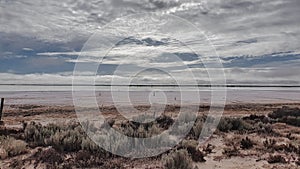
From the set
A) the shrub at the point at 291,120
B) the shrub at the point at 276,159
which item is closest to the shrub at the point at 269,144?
the shrub at the point at 276,159

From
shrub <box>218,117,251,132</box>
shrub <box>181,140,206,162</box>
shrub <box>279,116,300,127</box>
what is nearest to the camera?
shrub <box>181,140,206,162</box>

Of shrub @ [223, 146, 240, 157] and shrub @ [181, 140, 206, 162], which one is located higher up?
shrub @ [181, 140, 206, 162]

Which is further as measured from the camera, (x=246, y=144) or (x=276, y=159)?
(x=246, y=144)

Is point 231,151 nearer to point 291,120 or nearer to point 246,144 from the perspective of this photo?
point 246,144

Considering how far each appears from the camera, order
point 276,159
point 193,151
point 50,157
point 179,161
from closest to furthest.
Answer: point 179,161 < point 276,159 < point 50,157 < point 193,151

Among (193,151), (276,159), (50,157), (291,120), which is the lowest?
(291,120)

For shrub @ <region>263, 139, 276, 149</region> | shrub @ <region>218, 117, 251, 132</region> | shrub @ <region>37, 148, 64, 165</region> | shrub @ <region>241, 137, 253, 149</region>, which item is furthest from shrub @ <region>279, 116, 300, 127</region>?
shrub @ <region>37, 148, 64, 165</region>

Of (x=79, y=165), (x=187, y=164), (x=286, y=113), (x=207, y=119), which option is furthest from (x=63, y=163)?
(x=286, y=113)

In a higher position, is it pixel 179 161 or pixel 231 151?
pixel 179 161

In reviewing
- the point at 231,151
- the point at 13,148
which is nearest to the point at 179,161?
the point at 231,151

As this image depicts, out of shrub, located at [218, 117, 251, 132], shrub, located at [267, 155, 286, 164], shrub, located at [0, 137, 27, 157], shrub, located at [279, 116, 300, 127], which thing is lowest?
shrub, located at [279, 116, 300, 127]

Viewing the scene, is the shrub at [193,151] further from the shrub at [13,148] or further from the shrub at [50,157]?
the shrub at [13,148]

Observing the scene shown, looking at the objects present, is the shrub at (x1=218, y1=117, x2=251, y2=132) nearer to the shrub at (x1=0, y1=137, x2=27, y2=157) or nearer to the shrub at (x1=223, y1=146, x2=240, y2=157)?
the shrub at (x1=223, y1=146, x2=240, y2=157)

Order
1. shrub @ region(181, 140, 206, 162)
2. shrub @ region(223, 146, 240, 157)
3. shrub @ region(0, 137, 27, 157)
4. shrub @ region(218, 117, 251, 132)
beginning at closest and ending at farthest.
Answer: shrub @ region(181, 140, 206, 162) < shrub @ region(0, 137, 27, 157) < shrub @ region(223, 146, 240, 157) < shrub @ region(218, 117, 251, 132)
